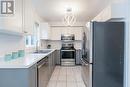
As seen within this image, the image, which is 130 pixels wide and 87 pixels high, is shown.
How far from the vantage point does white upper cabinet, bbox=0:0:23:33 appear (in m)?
2.89

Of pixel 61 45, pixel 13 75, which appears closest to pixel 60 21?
pixel 61 45

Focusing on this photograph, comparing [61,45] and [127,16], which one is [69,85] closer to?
[127,16]

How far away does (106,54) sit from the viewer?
3633 mm

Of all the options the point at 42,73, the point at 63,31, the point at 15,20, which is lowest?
the point at 42,73

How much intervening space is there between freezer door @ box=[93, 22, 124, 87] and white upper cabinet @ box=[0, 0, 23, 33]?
62.2 inches

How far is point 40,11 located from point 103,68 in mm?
4255

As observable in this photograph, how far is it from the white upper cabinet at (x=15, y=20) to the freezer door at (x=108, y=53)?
5.19ft

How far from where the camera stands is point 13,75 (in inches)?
94.1

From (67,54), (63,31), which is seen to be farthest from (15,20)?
(63,31)

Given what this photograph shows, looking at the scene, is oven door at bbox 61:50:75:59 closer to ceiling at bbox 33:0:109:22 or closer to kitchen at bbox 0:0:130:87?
kitchen at bbox 0:0:130:87

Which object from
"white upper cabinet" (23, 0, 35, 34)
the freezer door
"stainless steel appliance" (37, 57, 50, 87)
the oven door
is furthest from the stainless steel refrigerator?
the oven door

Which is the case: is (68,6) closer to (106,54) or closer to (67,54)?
(67,54)

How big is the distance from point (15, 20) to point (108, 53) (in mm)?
2032

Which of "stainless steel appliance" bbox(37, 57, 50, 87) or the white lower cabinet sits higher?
the white lower cabinet
